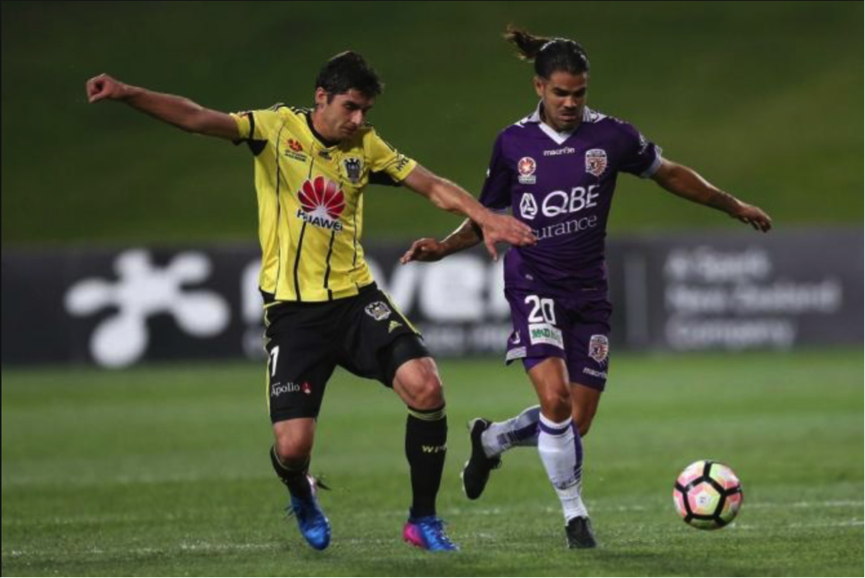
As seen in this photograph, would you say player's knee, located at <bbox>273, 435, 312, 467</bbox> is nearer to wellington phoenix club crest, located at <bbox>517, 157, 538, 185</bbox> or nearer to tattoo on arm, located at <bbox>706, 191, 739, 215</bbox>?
wellington phoenix club crest, located at <bbox>517, 157, 538, 185</bbox>

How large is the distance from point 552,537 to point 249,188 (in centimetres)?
2921

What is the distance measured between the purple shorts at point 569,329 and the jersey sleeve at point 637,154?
27.7 inches

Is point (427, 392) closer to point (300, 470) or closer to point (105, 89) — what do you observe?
point (300, 470)

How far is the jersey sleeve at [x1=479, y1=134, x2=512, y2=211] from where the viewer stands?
9.55m

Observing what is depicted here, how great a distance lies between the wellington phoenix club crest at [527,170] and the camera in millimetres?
9348

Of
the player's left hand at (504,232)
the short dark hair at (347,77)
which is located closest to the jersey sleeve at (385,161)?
the short dark hair at (347,77)

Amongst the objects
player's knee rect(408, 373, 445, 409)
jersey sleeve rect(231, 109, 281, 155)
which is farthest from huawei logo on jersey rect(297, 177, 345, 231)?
player's knee rect(408, 373, 445, 409)

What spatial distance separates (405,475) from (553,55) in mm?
5901

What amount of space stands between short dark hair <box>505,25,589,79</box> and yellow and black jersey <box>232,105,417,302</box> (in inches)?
33.9

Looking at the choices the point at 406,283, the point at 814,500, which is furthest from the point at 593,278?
the point at 406,283

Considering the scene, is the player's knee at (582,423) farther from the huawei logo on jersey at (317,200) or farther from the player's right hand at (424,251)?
the huawei logo on jersey at (317,200)

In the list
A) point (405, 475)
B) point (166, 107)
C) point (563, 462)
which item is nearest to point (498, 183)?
point (563, 462)

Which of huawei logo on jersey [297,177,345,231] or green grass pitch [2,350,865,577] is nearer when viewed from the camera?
green grass pitch [2,350,865,577]

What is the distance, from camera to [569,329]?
9.43 m
